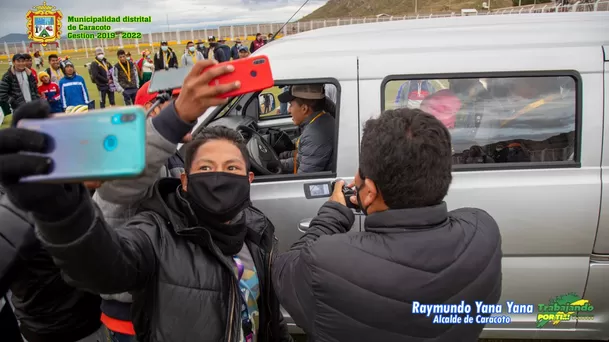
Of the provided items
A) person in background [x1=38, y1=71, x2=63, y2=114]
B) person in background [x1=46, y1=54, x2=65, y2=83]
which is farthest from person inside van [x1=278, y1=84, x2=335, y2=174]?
person in background [x1=46, y1=54, x2=65, y2=83]

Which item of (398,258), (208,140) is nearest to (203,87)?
(208,140)

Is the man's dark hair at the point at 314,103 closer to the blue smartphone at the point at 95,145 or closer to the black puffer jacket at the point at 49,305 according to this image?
the black puffer jacket at the point at 49,305

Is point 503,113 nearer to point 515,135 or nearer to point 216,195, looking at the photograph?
point 515,135

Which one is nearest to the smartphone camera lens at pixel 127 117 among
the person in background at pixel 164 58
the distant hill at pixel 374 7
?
the person in background at pixel 164 58

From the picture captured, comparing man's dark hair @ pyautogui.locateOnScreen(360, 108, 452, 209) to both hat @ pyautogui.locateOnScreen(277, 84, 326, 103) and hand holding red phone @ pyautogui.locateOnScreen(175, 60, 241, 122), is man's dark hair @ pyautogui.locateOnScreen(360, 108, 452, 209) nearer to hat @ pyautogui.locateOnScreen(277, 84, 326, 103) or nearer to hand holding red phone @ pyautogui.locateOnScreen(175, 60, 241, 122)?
hand holding red phone @ pyautogui.locateOnScreen(175, 60, 241, 122)

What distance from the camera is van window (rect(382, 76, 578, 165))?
230cm

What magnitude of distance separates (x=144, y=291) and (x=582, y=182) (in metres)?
2.26

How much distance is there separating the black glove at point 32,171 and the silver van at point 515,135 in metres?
1.64

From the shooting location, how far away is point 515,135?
2.38m

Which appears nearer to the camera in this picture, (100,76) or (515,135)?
(515,135)

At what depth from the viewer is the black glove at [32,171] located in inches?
27.3

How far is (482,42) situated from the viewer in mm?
2357

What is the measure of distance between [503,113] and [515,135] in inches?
5.9

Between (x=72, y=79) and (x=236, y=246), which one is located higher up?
(x=72, y=79)
